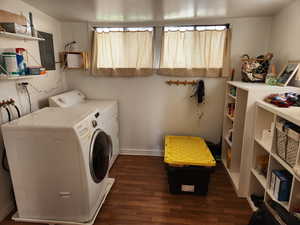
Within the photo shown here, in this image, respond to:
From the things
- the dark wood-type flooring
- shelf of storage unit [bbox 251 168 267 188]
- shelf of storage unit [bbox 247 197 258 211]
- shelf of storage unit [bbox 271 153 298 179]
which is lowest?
the dark wood-type flooring

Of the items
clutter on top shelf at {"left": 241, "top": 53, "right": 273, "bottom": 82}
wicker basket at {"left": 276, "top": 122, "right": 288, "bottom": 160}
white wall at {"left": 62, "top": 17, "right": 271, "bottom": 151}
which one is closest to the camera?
wicker basket at {"left": 276, "top": 122, "right": 288, "bottom": 160}

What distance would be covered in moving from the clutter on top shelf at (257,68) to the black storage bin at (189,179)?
4.22ft

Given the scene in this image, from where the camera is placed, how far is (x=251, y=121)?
197 centimetres

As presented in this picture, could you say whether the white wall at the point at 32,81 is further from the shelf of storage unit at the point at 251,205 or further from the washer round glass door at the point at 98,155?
the shelf of storage unit at the point at 251,205

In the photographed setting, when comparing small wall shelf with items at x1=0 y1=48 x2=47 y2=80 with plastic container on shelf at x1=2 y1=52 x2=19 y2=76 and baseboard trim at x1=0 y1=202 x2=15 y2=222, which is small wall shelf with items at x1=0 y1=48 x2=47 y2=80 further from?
baseboard trim at x1=0 y1=202 x2=15 y2=222

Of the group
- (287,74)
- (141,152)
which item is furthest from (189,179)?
(287,74)

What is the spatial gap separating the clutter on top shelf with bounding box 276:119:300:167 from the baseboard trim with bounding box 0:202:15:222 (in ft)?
8.43

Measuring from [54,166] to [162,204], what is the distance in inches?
46.1

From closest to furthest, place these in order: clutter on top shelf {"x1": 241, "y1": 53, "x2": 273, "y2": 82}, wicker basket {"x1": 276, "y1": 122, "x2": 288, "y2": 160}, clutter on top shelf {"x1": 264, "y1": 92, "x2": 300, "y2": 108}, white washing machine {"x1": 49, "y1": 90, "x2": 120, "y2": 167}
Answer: wicker basket {"x1": 276, "y1": 122, "x2": 288, "y2": 160}, clutter on top shelf {"x1": 264, "y1": 92, "x2": 300, "y2": 108}, white washing machine {"x1": 49, "y1": 90, "x2": 120, "y2": 167}, clutter on top shelf {"x1": 241, "y1": 53, "x2": 273, "y2": 82}

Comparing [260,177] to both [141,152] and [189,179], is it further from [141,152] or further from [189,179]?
[141,152]

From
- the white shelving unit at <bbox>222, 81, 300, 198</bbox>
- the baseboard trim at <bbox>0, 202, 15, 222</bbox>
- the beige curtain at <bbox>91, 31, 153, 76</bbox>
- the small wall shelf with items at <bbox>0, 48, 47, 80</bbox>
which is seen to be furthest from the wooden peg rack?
the baseboard trim at <bbox>0, 202, 15, 222</bbox>

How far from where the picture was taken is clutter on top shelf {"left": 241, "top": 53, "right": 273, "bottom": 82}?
2.37 m

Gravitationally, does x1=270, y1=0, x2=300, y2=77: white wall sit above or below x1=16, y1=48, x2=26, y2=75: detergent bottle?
above

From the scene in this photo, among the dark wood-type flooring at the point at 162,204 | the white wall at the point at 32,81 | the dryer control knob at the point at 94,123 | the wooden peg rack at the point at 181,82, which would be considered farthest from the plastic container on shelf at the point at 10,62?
the wooden peg rack at the point at 181,82
